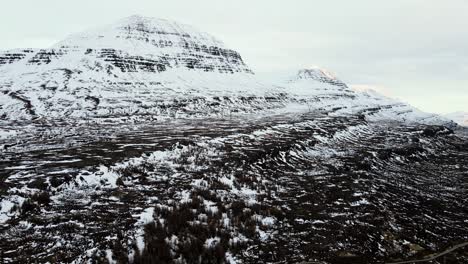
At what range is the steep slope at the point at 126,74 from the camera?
76.1 metres

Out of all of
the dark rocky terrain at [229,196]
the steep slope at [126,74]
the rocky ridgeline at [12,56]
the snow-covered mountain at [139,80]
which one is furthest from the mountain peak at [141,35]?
the dark rocky terrain at [229,196]

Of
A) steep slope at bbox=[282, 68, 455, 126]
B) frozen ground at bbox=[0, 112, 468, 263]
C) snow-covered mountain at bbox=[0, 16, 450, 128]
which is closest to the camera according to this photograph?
frozen ground at bbox=[0, 112, 468, 263]

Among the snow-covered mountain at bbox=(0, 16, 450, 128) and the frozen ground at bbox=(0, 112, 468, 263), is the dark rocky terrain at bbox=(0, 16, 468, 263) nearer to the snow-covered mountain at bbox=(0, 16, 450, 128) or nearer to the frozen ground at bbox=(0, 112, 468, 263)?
the frozen ground at bbox=(0, 112, 468, 263)

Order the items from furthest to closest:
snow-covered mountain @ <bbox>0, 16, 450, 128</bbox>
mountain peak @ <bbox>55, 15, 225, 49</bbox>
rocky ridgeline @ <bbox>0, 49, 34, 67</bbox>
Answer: mountain peak @ <bbox>55, 15, 225, 49</bbox>
rocky ridgeline @ <bbox>0, 49, 34, 67</bbox>
snow-covered mountain @ <bbox>0, 16, 450, 128</bbox>

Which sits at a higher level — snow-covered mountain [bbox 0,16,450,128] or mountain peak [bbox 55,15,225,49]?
mountain peak [bbox 55,15,225,49]

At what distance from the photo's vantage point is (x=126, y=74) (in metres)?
114

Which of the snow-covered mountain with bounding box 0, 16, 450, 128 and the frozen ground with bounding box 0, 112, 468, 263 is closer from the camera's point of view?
the frozen ground with bounding box 0, 112, 468, 263

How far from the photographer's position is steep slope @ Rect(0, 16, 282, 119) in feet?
250

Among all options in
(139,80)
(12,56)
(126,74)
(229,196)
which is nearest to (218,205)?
(229,196)

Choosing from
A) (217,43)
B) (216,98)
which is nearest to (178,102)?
(216,98)

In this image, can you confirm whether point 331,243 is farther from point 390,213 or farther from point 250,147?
point 250,147

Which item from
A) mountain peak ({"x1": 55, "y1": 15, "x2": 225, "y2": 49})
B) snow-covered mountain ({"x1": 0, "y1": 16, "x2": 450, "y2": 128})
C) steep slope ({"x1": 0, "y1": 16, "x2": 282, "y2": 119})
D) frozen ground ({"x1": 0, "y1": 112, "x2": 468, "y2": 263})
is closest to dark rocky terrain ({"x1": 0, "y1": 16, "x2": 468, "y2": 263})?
frozen ground ({"x1": 0, "y1": 112, "x2": 468, "y2": 263})

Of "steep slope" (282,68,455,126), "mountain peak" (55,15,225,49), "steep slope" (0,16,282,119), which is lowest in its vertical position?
"steep slope" (282,68,455,126)

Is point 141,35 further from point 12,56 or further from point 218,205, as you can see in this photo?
point 218,205
